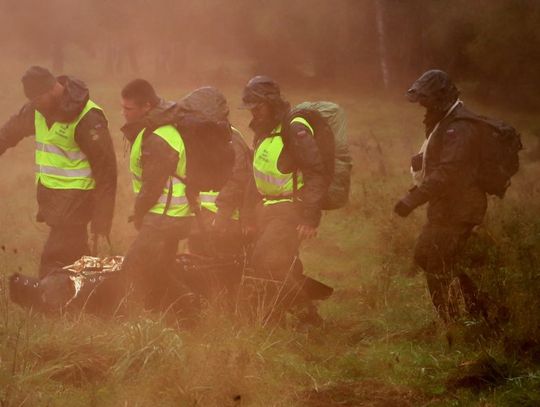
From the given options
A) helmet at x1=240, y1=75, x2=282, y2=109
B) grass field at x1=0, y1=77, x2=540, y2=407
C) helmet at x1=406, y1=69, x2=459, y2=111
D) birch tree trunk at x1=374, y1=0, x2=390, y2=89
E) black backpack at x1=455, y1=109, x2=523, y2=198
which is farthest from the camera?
birch tree trunk at x1=374, y1=0, x2=390, y2=89

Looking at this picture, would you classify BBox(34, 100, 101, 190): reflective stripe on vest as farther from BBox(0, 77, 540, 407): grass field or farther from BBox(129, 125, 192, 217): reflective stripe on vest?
BBox(0, 77, 540, 407): grass field

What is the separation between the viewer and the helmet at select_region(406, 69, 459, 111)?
5.91 metres

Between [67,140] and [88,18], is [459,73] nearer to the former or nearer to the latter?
[88,18]

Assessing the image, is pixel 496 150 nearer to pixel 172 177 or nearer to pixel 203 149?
pixel 203 149

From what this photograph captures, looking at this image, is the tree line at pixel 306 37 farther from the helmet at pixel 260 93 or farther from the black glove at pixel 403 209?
the black glove at pixel 403 209

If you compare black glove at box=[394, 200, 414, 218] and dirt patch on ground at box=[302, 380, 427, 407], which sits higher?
black glove at box=[394, 200, 414, 218]

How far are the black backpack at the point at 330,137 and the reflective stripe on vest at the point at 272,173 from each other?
73 millimetres

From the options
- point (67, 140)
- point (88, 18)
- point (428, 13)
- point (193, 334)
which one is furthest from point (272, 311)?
point (88, 18)

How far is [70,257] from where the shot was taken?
6594 mm

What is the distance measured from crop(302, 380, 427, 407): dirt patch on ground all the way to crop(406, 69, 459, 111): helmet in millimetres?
2258

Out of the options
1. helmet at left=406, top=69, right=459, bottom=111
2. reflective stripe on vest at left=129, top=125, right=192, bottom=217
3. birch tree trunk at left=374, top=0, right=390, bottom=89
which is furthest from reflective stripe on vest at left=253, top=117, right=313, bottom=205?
birch tree trunk at left=374, top=0, right=390, bottom=89

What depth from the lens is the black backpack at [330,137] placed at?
6336 millimetres

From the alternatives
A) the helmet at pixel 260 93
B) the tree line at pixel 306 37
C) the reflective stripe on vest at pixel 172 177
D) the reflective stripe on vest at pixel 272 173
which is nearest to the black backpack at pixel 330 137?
the reflective stripe on vest at pixel 272 173

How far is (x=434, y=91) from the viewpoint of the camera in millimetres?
5906
